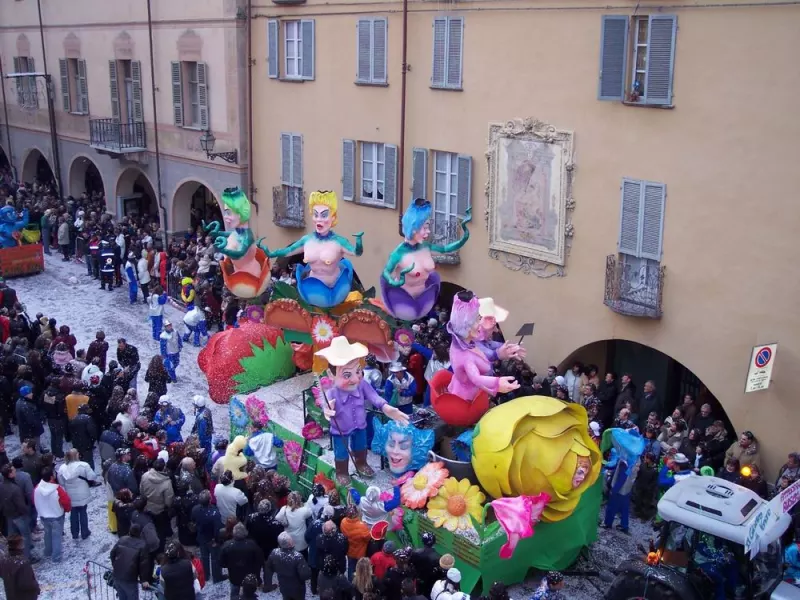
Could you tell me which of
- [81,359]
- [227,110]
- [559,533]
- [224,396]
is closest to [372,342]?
[224,396]

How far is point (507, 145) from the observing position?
1631cm

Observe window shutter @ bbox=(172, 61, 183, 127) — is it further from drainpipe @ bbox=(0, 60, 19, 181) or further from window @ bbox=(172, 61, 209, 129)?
drainpipe @ bbox=(0, 60, 19, 181)

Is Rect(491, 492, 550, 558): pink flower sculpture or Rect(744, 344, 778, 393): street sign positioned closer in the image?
Rect(491, 492, 550, 558): pink flower sculpture

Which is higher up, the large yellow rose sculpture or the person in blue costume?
the large yellow rose sculpture

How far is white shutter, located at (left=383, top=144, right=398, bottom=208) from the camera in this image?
18.6m

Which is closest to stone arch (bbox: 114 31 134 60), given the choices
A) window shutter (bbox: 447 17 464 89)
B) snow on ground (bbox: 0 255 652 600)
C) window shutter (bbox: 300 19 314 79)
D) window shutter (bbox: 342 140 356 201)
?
snow on ground (bbox: 0 255 652 600)

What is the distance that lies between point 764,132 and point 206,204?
17.7 meters

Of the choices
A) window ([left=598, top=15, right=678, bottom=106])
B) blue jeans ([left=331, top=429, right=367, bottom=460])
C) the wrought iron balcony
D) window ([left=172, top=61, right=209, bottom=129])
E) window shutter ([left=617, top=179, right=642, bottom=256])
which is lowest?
blue jeans ([left=331, top=429, right=367, bottom=460])

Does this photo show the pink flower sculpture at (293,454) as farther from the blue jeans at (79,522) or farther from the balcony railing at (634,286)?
the balcony railing at (634,286)

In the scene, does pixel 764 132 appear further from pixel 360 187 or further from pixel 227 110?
pixel 227 110

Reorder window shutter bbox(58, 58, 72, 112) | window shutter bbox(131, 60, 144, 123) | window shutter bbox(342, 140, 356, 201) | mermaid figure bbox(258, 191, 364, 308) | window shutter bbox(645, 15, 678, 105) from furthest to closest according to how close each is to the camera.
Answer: window shutter bbox(58, 58, 72, 112)
window shutter bbox(131, 60, 144, 123)
window shutter bbox(342, 140, 356, 201)
mermaid figure bbox(258, 191, 364, 308)
window shutter bbox(645, 15, 678, 105)

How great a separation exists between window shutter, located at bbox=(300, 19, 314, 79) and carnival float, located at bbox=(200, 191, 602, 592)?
6.79 m

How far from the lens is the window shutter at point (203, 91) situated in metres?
22.7

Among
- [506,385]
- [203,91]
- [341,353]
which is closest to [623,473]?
[506,385]
